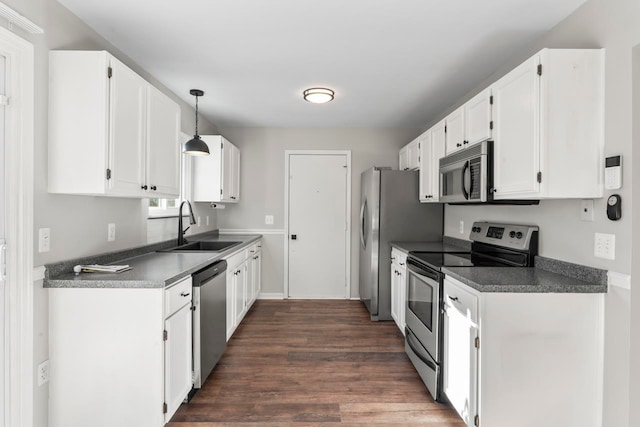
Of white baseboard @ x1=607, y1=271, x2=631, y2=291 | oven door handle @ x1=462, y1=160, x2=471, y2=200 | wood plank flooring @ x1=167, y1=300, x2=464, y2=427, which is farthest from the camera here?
oven door handle @ x1=462, y1=160, x2=471, y2=200

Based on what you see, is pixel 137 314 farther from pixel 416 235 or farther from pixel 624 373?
pixel 416 235

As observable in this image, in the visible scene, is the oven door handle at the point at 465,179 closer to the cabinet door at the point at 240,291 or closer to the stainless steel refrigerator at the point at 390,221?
the stainless steel refrigerator at the point at 390,221

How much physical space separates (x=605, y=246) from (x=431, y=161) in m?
1.80

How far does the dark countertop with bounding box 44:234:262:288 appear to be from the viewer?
1.77 meters

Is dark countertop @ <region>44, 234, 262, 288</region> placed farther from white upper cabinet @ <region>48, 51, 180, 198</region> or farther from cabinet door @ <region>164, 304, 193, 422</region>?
white upper cabinet @ <region>48, 51, 180, 198</region>

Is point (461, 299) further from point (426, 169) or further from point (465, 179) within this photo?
point (426, 169)

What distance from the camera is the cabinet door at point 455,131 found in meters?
2.67

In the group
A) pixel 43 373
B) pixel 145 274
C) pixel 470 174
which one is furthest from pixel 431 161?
pixel 43 373

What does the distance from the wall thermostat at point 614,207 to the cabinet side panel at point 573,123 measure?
74mm

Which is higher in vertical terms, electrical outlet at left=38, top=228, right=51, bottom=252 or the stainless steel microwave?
the stainless steel microwave

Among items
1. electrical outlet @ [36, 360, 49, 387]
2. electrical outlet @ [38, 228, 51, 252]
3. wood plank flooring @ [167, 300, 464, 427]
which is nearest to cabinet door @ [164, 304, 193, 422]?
wood plank flooring @ [167, 300, 464, 427]

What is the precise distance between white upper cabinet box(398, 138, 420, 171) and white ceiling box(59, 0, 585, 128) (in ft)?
1.71

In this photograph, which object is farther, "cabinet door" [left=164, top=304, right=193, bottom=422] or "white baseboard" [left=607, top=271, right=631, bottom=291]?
"cabinet door" [left=164, top=304, right=193, bottom=422]

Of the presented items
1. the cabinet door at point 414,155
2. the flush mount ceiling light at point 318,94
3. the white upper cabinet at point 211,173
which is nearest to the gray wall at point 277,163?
the cabinet door at point 414,155
